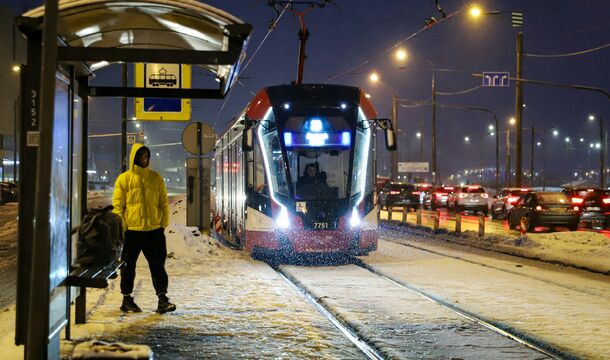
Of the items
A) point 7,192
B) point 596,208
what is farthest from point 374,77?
point 7,192

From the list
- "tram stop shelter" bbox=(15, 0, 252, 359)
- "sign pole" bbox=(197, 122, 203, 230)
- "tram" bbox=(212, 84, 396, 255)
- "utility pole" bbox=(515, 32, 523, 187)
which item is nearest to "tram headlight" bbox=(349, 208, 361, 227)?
"tram" bbox=(212, 84, 396, 255)

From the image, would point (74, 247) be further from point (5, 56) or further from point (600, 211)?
point (5, 56)

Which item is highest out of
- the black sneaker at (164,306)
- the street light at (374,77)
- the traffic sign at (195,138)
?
the street light at (374,77)

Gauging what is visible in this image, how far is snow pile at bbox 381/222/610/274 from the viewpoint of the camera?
1680 centimetres

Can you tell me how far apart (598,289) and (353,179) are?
18.0ft

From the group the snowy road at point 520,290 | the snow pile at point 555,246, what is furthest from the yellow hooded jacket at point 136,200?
the snow pile at point 555,246

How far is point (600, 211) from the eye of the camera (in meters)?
31.3

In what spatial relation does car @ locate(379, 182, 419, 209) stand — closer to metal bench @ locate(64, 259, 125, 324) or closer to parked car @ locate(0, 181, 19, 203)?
parked car @ locate(0, 181, 19, 203)

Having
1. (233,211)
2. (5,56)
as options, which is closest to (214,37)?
(233,211)

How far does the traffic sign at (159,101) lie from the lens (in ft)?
56.0

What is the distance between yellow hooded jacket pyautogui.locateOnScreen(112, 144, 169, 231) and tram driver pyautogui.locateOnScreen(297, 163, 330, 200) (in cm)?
696

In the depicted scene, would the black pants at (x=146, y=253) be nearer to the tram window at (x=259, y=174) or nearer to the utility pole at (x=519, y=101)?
the tram window at (x=259, y=174)

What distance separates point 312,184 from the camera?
15562 mm

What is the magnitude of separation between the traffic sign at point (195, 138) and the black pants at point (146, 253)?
414 inches
